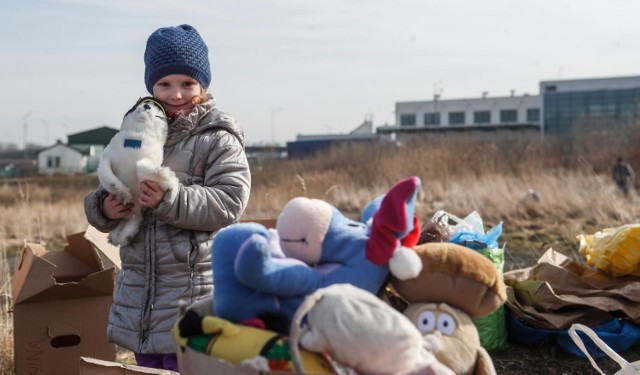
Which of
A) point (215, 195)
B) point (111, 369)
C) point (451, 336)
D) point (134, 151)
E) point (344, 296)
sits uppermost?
point (134, 151)

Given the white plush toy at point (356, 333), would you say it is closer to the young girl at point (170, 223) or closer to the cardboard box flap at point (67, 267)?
the young girl at point (170, 223)

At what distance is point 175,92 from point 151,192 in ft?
1.32

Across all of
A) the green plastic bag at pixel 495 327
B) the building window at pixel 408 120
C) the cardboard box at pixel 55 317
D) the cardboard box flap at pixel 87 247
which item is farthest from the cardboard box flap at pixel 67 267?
the building window at pixel 408 120

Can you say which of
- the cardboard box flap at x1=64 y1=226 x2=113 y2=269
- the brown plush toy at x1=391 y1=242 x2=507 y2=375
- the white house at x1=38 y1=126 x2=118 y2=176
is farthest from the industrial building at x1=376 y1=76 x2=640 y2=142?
the brown plush toy at x1=391 y1=242 x2=507 y2=375

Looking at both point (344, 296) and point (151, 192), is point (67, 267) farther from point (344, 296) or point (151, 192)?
point (344, 296)

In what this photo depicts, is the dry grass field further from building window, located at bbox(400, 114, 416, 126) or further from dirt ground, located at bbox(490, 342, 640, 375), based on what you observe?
building window, located at bbox(400, 114, 416, 126)

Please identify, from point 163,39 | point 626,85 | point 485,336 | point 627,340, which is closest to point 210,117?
point 163,39

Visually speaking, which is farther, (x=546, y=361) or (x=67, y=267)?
(x=546, y=361)

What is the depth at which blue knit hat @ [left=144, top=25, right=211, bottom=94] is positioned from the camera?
245 centimetres

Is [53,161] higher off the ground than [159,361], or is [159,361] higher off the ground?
[159,361]

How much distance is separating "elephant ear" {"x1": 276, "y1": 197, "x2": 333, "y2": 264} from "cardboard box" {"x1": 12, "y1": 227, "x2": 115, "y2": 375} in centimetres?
177

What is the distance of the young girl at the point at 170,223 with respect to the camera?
2.41 metres

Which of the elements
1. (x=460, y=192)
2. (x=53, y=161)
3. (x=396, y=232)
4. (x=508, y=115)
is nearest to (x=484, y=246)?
(x=396, y=232)

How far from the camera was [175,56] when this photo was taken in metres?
2.45
